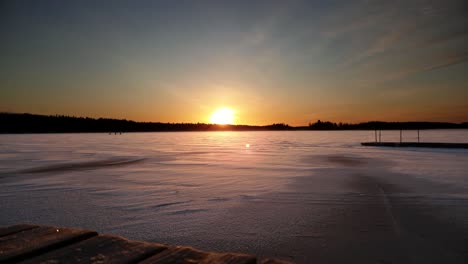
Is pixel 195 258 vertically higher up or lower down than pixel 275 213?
higher up

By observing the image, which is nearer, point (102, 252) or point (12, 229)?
point (102, 252)

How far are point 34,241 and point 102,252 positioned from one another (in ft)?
2.02

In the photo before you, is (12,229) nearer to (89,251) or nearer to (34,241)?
(34,241)

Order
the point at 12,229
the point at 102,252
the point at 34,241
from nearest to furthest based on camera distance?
the point at 102,252, the point at 34,241, the point at 12,229

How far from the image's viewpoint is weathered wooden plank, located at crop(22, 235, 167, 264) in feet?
6.19

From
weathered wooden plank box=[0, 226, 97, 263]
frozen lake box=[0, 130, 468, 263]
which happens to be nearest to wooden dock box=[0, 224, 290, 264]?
weathered wooden plank box=[0, 226, 97, 263]

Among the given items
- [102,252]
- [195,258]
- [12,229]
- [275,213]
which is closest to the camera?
[195,258]

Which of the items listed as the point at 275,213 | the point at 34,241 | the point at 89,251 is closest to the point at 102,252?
the point at 89,251

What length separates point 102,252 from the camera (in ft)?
Result: 6.61

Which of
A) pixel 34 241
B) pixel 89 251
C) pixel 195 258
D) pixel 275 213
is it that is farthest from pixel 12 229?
pixel 275 213

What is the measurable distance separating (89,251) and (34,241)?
521mm

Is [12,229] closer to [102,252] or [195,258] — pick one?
[102,252]

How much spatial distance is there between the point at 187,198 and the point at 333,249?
4763mm

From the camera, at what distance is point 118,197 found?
28.7ft
